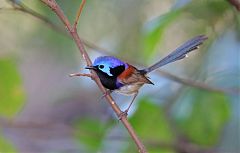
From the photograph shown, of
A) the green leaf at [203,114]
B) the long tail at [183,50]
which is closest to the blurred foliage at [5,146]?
the long tail at [183,50]

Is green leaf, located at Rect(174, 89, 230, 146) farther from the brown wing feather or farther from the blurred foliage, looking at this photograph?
the blurred foliage

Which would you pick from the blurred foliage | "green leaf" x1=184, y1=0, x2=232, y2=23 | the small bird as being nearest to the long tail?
the small bird

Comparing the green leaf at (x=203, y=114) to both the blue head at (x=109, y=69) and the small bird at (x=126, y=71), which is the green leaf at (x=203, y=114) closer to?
the small bird at (x=126, y=71)

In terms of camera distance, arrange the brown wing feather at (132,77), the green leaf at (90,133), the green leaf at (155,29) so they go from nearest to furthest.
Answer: the green leaf at (155,29) → the brown wing feather at (132,77) → the green leaf at (90,133)

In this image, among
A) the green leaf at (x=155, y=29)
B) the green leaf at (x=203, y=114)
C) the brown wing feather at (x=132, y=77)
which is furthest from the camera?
the green leaf at (x=203, y=114)

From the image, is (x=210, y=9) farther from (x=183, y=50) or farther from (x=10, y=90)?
(x=10, y=90)

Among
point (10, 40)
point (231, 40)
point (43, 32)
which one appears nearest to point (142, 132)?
point (231, 40)

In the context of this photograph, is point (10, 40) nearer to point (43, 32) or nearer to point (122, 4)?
point (43, 32)
